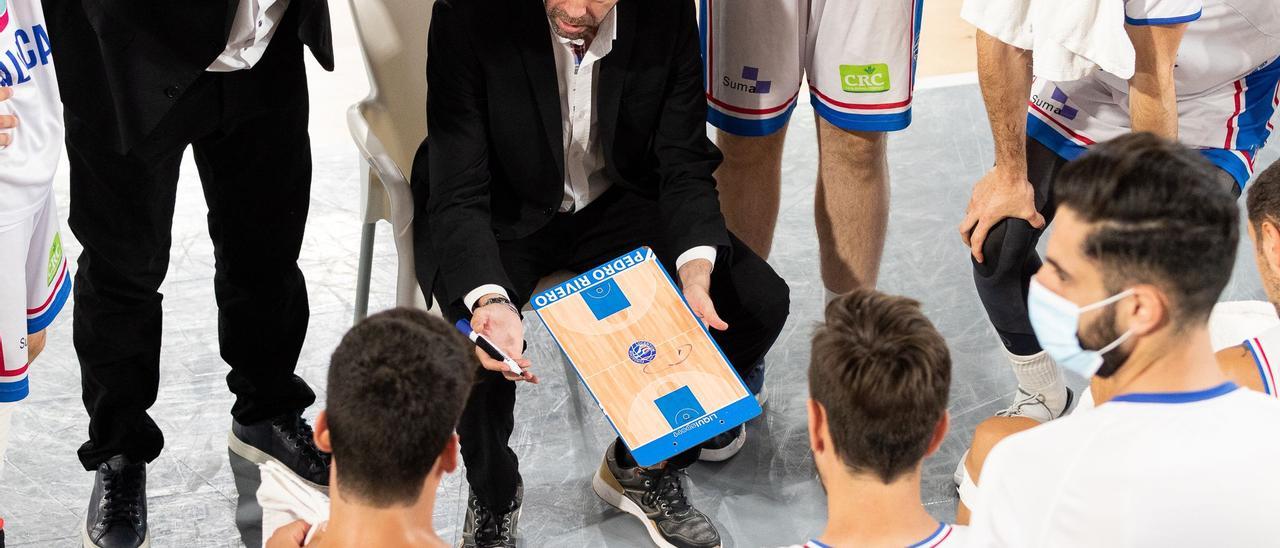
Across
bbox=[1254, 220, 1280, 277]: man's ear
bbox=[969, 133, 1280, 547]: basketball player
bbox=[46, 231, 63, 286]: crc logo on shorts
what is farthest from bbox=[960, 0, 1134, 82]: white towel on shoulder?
bbox=[46, 231, 63, 286]: crc logo on shorts

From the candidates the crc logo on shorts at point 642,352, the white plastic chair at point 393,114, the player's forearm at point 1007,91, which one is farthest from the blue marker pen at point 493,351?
the player's forearm at point 1007,91

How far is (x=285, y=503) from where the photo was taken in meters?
1.97

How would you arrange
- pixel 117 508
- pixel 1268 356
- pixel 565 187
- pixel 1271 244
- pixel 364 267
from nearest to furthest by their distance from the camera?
pixel 1268 356 < pixel 1271 244 < pixel 117 508 < pixel 565 187 < pixel 364 267

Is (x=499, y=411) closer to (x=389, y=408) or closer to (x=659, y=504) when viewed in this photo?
(x=659, y=504)

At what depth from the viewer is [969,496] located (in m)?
2.27

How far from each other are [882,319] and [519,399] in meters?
1.64

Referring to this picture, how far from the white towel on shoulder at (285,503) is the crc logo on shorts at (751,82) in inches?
57.6

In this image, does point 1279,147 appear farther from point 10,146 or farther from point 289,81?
point 10,146

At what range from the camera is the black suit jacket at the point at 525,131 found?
8.71ft

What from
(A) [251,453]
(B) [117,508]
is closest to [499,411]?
(A) [251,453]

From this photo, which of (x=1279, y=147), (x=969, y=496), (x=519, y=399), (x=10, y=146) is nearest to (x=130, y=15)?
(x=10, y=146)

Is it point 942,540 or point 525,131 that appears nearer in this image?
point 942,540

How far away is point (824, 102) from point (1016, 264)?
57 cm

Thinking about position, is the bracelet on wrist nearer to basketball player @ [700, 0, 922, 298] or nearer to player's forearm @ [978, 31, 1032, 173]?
basketball player @ [700, 0, 922, 298]
